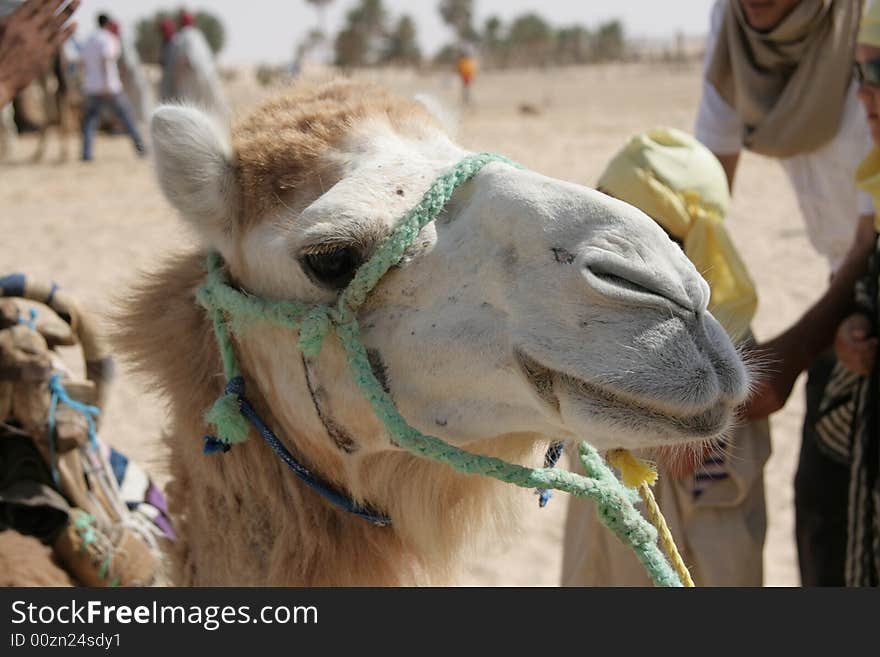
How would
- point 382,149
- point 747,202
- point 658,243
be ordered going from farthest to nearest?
1. point 747,202
2. point 382,149
3. point 658,243

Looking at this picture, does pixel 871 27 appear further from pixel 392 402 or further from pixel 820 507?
pixel 392 402

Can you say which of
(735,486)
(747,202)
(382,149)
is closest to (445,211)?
(382,149)

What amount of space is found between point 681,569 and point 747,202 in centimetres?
1002

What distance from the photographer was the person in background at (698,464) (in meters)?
2.48

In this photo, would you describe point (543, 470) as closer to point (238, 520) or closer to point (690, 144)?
point (238, 520)

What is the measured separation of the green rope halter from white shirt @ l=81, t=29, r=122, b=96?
43.2ft

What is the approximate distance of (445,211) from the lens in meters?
1.74

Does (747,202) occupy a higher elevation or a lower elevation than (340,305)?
lower

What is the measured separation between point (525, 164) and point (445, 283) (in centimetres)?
1167

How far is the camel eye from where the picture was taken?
1.76 m

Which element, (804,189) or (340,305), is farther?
(804,189)

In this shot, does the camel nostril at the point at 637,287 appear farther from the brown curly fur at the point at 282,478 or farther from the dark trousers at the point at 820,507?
the dark trousers at the point at 820,507

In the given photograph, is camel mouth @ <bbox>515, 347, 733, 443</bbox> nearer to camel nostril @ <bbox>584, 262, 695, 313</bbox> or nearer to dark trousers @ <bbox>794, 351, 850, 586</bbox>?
A: camel nostril @ <bbox>584, 262, 695, 313</bbox>

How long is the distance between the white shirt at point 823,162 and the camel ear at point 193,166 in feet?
6.57
